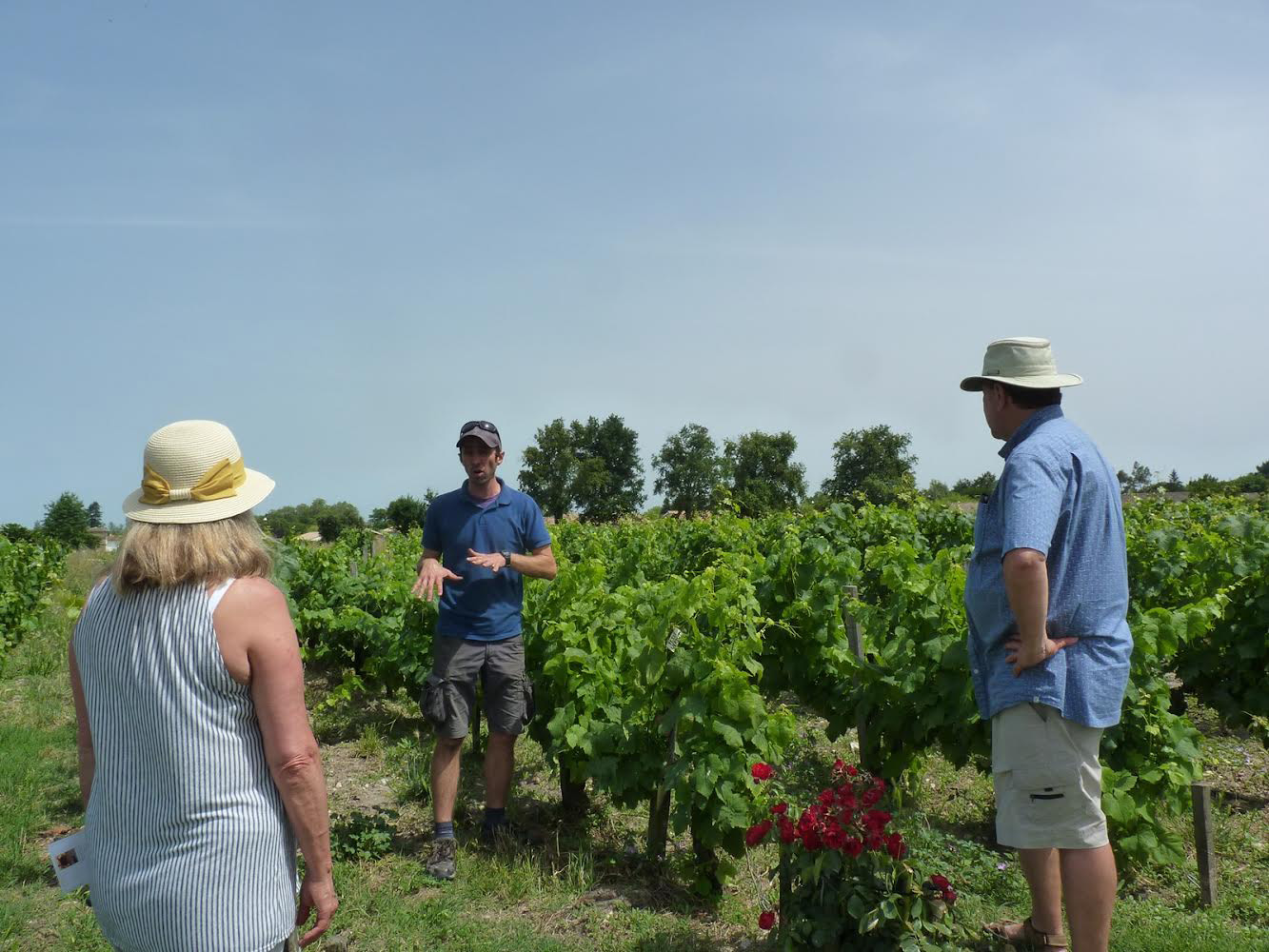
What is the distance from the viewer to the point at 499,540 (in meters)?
4.47

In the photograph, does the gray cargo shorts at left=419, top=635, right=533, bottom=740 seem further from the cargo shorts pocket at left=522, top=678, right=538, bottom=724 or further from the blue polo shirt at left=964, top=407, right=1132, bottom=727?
the blue polo shirt at left=964, top=407, right=1132, bottom=727

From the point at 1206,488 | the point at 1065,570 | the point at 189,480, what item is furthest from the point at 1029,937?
the point at 1206,488

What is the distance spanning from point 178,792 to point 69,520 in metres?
70.9

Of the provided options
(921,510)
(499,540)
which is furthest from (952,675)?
(921,510)

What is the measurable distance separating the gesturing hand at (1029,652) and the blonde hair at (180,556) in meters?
2.01

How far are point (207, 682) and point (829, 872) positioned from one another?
1919 mm

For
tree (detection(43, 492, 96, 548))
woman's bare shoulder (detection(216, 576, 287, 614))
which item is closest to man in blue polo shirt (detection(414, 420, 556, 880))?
woman's bare shoulder (detection(216, 576, 287, 614))

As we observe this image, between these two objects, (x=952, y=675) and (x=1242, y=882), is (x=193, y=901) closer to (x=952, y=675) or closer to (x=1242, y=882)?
(x=952, y=675)

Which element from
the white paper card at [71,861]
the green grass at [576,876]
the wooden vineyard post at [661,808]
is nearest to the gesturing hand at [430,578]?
the wooden vineyard post at [661,808]

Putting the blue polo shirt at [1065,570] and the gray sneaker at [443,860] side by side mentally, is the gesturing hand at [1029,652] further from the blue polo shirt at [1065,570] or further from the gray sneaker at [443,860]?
the gray sneaker at [443,860]

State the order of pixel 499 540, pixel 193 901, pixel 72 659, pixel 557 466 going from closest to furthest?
pixel 193 901, pixel 72 659, pixel 499 540, pixel 557 466

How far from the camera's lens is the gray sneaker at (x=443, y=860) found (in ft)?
13.8

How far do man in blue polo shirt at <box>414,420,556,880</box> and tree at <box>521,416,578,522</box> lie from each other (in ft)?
223

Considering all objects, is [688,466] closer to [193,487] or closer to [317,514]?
[317,514]
